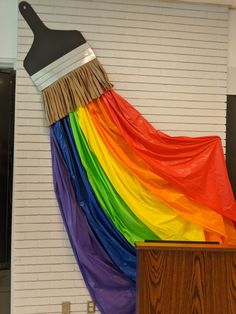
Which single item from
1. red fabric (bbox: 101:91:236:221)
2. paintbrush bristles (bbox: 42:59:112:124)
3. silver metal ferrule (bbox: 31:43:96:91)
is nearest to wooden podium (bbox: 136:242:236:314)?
red fabric (bbox: 101:91:236:221)

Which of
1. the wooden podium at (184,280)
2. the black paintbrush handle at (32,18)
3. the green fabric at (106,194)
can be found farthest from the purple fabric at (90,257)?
the black paintbrush handle at (32,18)

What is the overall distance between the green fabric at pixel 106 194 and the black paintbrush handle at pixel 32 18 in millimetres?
710

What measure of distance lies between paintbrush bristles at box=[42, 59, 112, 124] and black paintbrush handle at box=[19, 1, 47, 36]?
0.42 m

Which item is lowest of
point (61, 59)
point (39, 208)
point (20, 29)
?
point (39, 208)

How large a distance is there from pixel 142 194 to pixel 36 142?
932 millimetres

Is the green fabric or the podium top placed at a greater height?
the green fabric

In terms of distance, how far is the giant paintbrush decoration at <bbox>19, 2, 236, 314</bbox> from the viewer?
2.53 m

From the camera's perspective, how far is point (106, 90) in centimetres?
260

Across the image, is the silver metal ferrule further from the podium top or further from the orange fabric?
the podium top

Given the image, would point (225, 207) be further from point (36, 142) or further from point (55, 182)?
point (36, 142)

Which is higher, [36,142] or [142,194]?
[36,142]

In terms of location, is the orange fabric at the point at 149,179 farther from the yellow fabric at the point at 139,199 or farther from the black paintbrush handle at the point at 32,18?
the black paintbrush handle at the point at 32,18

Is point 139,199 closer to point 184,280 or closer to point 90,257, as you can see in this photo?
point 90,257

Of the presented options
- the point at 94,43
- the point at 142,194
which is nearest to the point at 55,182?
the point at 142,194
